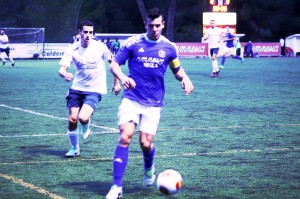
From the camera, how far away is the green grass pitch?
8453 mm

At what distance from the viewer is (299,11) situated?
85812 mm

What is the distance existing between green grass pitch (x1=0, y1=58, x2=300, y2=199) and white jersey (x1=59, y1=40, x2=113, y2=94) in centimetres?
109

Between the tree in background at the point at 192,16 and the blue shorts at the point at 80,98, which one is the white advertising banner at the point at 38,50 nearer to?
the tree in background at the point at 192,16

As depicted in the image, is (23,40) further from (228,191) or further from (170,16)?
(228,191)

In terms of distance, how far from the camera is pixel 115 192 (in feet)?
25.4

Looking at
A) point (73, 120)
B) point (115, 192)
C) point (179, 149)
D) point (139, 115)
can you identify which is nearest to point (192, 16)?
point (179, 149)

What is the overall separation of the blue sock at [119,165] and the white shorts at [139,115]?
365 mm

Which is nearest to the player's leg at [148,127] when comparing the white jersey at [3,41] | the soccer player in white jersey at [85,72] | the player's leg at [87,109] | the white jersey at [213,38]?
the player's leg at [87,109]

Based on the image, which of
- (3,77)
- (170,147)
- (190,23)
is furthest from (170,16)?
(170,147)

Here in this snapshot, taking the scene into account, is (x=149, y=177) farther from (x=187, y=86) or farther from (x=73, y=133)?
(x=73, y=133)

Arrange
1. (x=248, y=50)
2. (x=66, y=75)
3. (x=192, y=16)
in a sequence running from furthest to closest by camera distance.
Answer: (x=192, y=16)
(x=248, y=50)
(x=66, y=75)

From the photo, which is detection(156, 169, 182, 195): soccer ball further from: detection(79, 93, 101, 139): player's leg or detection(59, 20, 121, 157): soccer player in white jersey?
detection(59, 20, 121, 157): soccer player in white jersey

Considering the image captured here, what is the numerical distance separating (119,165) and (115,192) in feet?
1.17

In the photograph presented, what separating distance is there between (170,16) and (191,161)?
221 feet
